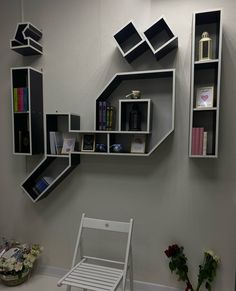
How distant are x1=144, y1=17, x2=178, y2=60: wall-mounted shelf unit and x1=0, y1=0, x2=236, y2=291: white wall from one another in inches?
3.2

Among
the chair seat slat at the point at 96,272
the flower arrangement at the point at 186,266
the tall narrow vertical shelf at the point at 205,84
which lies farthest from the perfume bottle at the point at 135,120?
the chair seat slat at the point at 96,272

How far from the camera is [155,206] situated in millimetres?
2094

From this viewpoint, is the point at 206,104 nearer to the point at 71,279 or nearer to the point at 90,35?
the point at 90,35

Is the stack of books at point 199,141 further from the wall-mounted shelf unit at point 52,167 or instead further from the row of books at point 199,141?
the wall-mounted shelf unit at point 52,167

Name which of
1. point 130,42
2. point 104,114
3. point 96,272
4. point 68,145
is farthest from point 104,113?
point 96,272

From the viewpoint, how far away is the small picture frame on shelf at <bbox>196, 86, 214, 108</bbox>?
72.7 inches

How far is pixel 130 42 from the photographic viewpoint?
2090 mm

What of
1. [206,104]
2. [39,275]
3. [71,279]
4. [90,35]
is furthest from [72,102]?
[39,275]

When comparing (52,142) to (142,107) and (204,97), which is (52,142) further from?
(204,97)

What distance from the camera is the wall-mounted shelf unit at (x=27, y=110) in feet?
7.11

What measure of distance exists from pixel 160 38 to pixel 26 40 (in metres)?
1.21

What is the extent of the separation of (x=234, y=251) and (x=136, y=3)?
2.26 metres

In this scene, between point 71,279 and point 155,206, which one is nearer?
point 71,279

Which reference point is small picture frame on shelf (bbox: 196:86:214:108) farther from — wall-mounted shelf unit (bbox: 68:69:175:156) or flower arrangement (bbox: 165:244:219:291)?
flower arrangement (bbox: 165:244:219:291)
